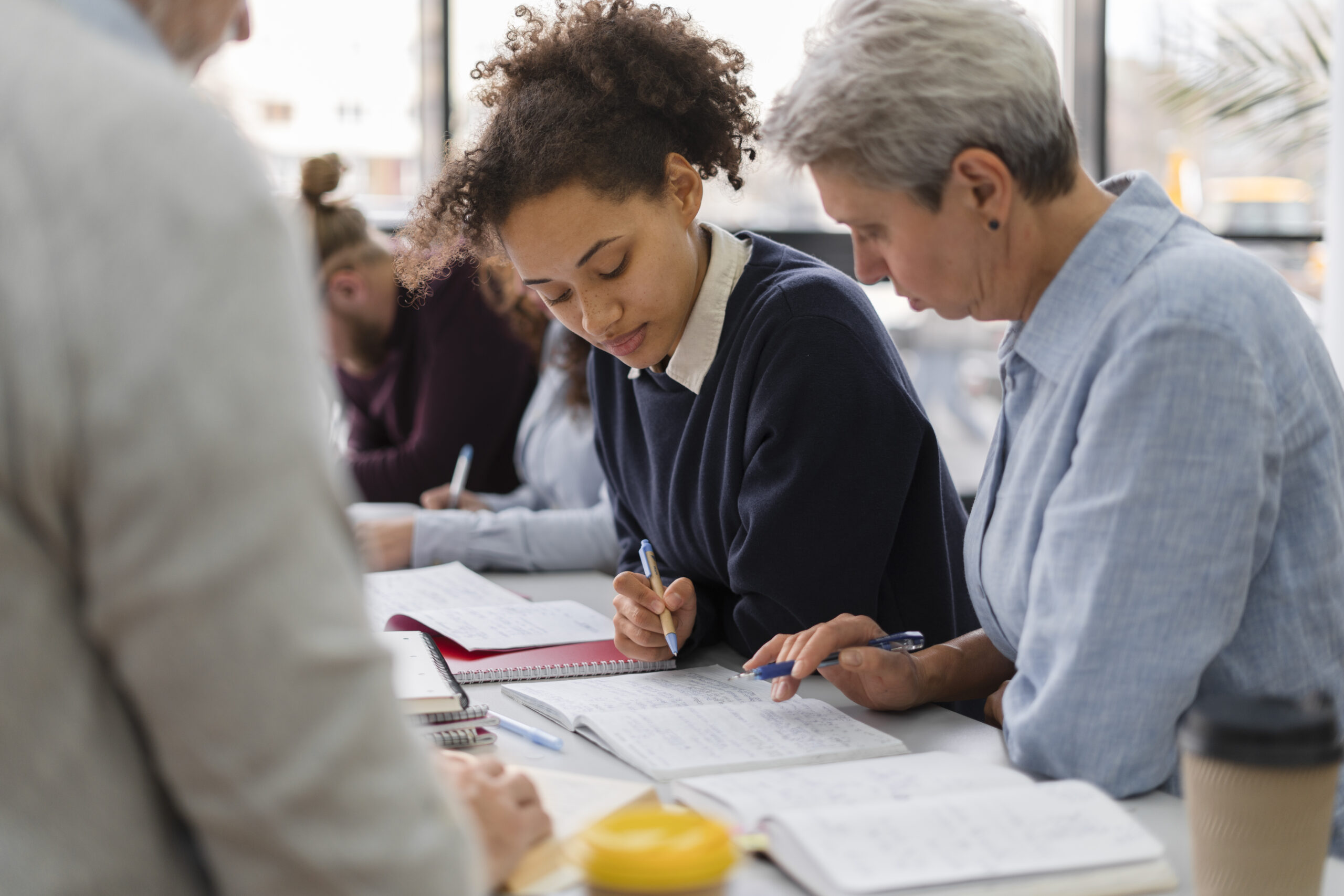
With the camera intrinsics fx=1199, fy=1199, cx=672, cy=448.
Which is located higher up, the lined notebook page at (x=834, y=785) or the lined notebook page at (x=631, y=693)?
the lined notebook page at (x=834, y=785)

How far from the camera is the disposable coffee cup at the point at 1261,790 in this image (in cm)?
77

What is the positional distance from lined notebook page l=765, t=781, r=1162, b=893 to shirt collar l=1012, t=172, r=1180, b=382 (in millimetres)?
408

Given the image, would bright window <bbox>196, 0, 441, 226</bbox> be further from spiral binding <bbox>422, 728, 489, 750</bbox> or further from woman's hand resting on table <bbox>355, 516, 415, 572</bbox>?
spiral binding <bbox>422, 728, 489, 750</bbox>

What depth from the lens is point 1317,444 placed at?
3.43 ft

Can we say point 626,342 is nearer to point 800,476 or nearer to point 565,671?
point 800,476

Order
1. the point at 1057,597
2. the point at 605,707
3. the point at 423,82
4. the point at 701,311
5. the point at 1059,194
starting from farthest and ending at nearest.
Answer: the point at 423,82 → the point at 701,311 → the point at 605,707 → the point at 1059,194 → the point at 1057,597

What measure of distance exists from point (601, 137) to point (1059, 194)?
0.62m

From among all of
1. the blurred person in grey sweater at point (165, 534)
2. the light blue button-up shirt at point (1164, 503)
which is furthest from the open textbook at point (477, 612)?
the blurred person in grey sweater at point (165, 534)

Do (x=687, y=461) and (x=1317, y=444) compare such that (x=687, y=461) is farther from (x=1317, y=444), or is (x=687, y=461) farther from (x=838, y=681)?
(x=1317, y=444)

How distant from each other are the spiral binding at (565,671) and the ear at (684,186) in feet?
1.96

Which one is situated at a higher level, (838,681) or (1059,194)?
(1059,194)

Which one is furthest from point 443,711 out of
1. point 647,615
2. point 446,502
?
point 446,502

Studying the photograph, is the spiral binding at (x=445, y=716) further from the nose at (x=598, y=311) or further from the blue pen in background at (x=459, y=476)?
the blue pen in background at (x=459, y=476)

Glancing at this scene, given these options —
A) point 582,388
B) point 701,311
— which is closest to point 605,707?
point 701,311
